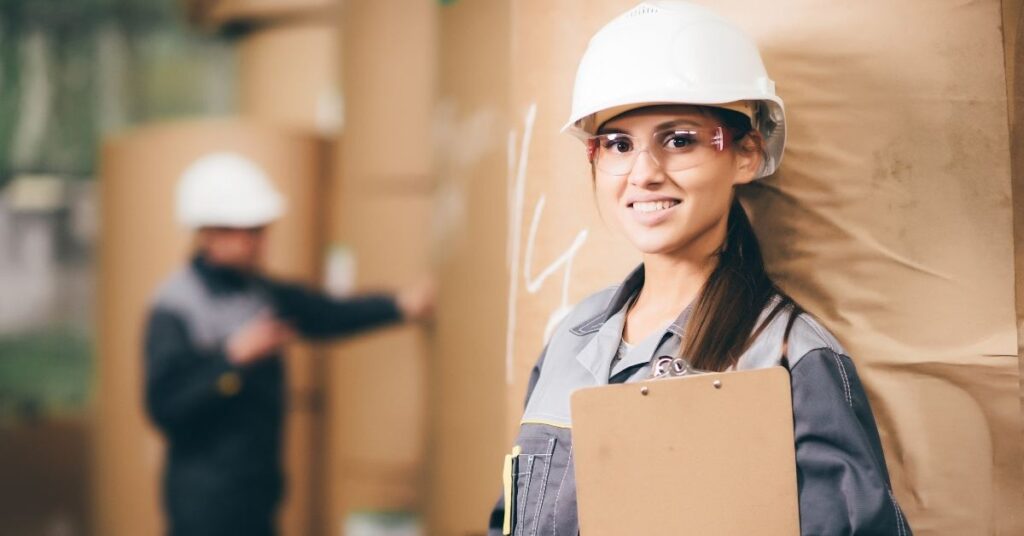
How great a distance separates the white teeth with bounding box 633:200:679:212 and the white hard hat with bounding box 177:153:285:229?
2.10m

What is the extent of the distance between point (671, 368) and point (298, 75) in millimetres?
2788

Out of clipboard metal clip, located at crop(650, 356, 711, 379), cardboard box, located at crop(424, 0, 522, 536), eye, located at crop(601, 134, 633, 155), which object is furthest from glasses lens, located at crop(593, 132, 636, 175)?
cardboard box, located at crop(424, 0, 522, 536)

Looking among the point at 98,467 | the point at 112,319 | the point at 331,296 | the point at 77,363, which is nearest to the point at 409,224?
the point at 331,296

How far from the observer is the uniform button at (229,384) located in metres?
2.91

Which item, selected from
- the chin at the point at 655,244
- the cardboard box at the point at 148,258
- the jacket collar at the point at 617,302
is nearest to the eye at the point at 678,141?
the chin at the point at 655,244

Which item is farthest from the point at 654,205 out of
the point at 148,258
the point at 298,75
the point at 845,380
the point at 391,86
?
the point at 298,75

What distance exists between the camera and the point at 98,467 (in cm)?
357

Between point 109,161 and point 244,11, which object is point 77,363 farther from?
point 244,11

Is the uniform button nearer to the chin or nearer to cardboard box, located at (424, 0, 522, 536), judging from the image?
cardboard box, located at (424, 0, 522, 536)

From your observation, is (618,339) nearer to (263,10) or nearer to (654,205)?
(654,205)

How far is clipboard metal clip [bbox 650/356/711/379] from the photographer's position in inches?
46.4

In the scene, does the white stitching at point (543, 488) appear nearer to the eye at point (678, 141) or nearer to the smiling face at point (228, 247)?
the eye at point (678, 141)

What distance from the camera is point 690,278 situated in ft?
4.27

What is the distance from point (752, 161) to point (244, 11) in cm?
281
